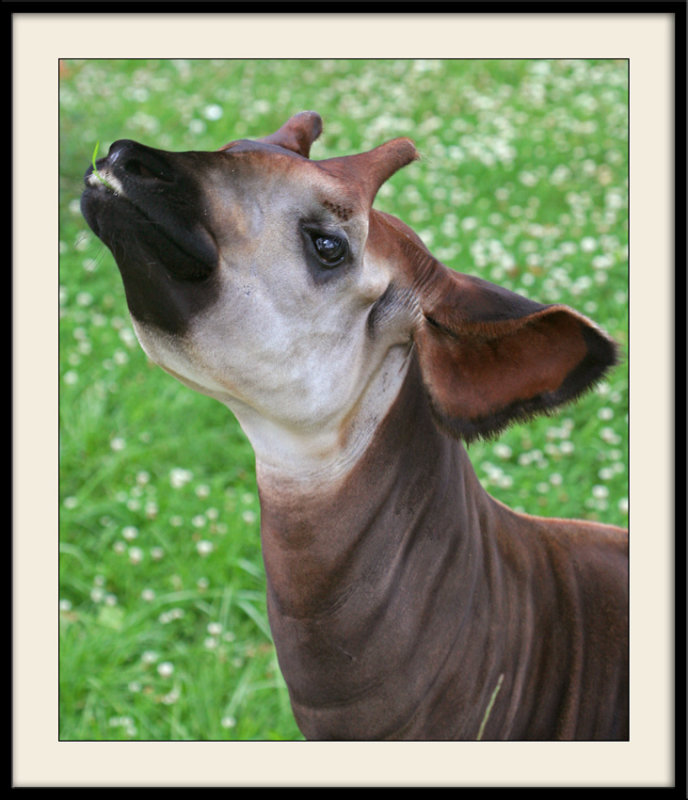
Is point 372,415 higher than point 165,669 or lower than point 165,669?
higher

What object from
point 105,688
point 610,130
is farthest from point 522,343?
point 610,130

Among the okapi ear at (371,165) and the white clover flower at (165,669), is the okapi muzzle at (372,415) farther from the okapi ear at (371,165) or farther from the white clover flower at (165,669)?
the white clover flower at (165,669)

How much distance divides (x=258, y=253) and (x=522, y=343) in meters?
0.49

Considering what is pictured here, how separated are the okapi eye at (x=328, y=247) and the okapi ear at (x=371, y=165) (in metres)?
0.10

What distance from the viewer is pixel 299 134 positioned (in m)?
2.00

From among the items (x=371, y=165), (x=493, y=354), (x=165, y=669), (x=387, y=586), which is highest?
(x=371, y=165)

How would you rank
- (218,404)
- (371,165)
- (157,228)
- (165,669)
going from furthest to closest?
(218,404) < (165,669) < (371,165) < (157,228)

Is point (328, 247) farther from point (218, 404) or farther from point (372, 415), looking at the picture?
point (218, 404)

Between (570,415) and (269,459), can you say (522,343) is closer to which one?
(269,459)

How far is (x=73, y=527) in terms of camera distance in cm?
394

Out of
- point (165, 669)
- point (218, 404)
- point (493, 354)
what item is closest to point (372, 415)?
point (493, 354)

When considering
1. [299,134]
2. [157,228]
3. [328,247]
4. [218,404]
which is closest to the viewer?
[157,228]

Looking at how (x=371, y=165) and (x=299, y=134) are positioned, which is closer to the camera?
(x=371, y=165)

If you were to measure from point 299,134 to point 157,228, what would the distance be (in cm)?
57
